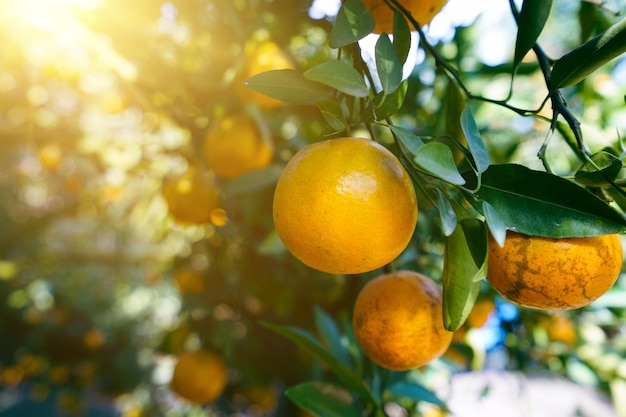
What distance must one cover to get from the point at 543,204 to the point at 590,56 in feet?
0.53

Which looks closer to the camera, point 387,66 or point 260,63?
point 387,66

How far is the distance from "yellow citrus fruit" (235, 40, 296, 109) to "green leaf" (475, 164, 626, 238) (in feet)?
1.67

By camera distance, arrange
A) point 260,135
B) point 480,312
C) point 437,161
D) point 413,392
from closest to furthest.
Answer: point 437,161, point 413,392, point 260,135, point 480,312

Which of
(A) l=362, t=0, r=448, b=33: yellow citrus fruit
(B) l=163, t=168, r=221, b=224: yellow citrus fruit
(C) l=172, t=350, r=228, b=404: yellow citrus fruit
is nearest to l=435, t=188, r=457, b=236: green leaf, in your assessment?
(A) l=362, t=0, r=448, b=33: yellow citrus fruit

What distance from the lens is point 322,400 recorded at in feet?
2.22

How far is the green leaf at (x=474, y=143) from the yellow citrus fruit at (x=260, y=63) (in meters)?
0.46

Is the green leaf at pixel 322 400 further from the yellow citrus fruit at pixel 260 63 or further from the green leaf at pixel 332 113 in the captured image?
the yellow citrus fruit at pixel 260 63

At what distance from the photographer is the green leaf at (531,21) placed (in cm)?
41

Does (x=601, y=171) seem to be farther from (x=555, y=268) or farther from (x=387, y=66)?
(x=387, y=66)

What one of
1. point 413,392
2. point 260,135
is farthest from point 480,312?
point 260,135

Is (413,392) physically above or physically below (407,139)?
below

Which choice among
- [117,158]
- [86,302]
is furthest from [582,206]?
[86,302]

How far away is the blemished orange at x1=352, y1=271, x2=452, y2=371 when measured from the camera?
0.52 meters

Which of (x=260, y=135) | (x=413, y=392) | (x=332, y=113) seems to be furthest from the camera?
(x=260, y=135)
